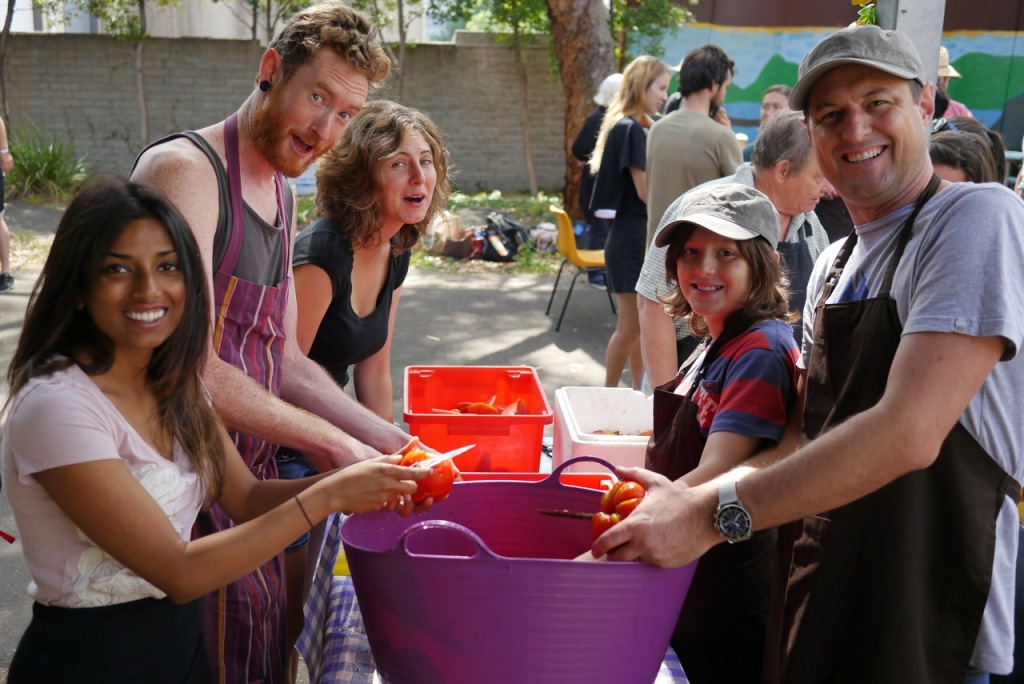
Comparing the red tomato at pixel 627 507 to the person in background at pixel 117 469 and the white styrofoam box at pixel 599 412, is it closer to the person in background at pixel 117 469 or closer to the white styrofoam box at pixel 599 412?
the person in background at pixel 117 469

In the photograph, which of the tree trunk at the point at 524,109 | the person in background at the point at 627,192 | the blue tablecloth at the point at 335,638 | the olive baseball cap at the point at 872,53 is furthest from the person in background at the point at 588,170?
the tree trunk at the point at 524,109

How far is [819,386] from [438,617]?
909 millimetres

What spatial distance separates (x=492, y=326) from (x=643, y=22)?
26.3 feet

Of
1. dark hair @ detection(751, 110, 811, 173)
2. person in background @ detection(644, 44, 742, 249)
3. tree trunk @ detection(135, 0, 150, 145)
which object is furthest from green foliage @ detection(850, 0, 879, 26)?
tree trunk @ detection(135, 0, 150, 145)

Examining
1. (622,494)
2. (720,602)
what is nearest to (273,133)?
(622,494)

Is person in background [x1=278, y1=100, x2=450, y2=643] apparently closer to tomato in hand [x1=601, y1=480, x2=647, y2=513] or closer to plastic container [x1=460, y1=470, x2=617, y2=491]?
plastic container [x1=460, y1=470, x2=617, y2=491]

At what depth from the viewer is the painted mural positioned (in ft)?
52.8

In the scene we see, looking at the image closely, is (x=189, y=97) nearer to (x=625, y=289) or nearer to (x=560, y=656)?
(x=625, y=289)

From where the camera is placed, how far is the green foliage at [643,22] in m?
14.6

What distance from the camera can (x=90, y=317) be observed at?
5.95 ft

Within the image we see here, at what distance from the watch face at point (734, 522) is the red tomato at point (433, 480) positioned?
1.84 ft

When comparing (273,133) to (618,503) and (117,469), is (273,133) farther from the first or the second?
(618,503)

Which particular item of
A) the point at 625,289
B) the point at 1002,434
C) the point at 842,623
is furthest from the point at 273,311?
the point at 625,289

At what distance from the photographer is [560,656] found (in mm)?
1724
